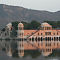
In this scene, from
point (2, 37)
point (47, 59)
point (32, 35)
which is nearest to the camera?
point (47, 59)

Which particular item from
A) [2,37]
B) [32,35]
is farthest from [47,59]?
[2,37]

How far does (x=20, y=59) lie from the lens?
24734 millimetres

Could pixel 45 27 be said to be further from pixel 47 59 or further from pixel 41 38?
pixel 47 59

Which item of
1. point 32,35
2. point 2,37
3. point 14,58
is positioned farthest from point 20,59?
point 2,37

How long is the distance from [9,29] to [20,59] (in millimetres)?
58927

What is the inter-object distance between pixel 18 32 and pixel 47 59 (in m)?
52.4

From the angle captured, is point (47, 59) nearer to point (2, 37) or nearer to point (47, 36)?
point (47, 36)

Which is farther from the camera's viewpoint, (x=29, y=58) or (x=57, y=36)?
(x=57, y=36)

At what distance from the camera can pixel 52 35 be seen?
7494 cm

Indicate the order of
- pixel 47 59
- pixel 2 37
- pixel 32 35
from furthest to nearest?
pixel 2 37 → pixel 32 35 → pixel 47 59

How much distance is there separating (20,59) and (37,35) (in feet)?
163

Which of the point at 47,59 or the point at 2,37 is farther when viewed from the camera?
the point at 2,37

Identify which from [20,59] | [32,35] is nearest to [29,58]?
[20,59]

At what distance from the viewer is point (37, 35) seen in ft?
244
